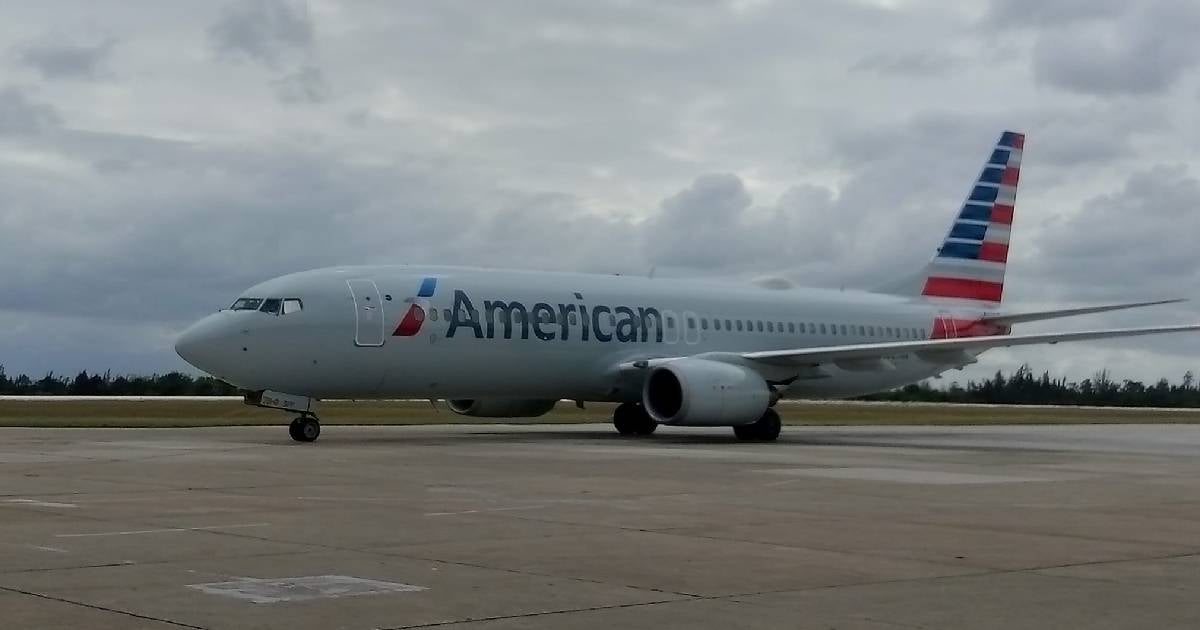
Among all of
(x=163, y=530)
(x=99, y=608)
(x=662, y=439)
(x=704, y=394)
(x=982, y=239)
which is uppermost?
(x=982, y=239)

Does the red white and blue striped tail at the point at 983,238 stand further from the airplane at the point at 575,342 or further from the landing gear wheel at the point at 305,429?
the landing gear wheel at the point at 305,429

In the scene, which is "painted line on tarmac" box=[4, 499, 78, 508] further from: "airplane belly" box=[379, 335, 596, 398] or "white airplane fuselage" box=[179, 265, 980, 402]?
"airplane belly" box=[379, 335, 596, 398]

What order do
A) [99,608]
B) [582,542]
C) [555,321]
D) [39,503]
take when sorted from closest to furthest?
[99,608] → [582,542] → [39,503] → [555,321]

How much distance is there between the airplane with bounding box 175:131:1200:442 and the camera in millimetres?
26500

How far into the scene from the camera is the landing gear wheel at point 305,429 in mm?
26078

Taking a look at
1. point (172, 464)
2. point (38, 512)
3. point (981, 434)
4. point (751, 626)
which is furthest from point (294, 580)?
point (981, 434)

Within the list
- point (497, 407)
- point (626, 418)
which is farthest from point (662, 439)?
point (497, 407)

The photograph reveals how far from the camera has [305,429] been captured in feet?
86.0

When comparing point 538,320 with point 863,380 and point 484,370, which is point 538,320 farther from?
point 863,380

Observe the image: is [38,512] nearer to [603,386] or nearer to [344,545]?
[344,545]

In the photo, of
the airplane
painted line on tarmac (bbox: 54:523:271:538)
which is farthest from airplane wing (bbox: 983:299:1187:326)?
painted line on tarmac (bbox: 54:523:271:538)

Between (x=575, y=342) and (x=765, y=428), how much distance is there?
4363 millimetres

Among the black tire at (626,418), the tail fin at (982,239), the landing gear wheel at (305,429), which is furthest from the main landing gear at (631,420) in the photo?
the tail fin at (982,239)

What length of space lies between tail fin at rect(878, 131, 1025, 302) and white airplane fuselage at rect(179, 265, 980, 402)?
314cm
